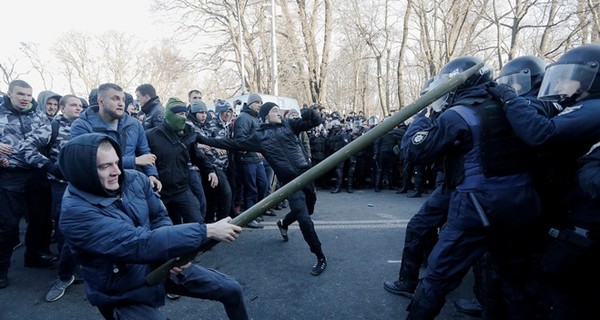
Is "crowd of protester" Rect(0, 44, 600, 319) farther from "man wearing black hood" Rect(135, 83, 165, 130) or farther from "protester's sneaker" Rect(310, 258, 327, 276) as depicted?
"man wearing black hood" Rect(135, 83, 165, 130)

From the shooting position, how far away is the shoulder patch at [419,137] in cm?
231

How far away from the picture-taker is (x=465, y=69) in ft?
8.14

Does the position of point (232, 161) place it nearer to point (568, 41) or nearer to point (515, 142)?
point (515, 142)

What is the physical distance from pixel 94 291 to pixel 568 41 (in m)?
15.1

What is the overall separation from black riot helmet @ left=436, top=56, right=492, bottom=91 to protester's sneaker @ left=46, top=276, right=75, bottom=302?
3.89 m

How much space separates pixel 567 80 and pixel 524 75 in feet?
2.80

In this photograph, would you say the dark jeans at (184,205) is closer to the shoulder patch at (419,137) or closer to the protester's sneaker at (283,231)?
the protester's sneaker at (283,231)

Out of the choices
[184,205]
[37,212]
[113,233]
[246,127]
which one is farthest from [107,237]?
[246,127]

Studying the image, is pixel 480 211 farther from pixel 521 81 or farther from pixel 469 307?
pixel 521 81

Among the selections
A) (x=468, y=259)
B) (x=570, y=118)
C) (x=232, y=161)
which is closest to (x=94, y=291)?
(x=468, y=259)

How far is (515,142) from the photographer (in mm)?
2205

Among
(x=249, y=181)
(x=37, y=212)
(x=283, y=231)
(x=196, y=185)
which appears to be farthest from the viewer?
(x=249, y=181)

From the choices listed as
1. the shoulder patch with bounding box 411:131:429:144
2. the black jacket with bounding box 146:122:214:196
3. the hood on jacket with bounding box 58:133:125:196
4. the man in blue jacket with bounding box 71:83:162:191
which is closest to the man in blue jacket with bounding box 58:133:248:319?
the hood on jacket with bounding box 58:133:125:196

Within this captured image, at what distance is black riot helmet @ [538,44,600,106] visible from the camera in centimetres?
218
